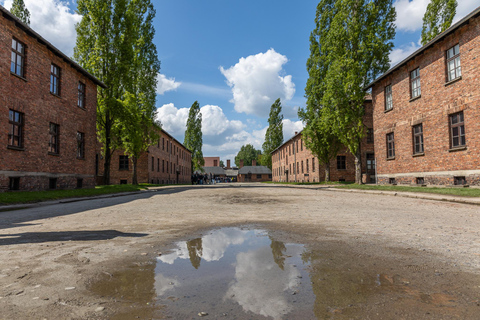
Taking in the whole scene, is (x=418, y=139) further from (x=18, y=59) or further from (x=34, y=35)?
(x=18, y=59)

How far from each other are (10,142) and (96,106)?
8.95 meters

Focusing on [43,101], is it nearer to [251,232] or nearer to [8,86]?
[8,86]

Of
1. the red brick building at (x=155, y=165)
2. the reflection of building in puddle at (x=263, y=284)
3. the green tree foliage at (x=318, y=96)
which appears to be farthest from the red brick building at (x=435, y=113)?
the red brick building at (x=155, y=165)

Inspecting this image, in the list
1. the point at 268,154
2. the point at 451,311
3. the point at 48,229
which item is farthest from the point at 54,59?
the point at 268,154

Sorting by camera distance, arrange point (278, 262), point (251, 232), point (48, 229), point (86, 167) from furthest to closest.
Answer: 1. point (86, 167)
2. point (48, 229)
3. point (251, 232)
4. point (278, 262)

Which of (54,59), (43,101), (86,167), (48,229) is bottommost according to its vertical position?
(48,229)

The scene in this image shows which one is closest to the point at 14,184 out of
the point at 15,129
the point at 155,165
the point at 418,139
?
the point at 15,129

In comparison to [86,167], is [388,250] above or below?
below

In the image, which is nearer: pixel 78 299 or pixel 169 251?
pixel 78 299

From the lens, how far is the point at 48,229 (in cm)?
563

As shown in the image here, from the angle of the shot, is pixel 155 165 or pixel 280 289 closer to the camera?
pixel 280 289

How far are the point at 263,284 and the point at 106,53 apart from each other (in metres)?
23.7

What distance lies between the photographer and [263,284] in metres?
2.61

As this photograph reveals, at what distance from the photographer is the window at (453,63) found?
48.9 feet
